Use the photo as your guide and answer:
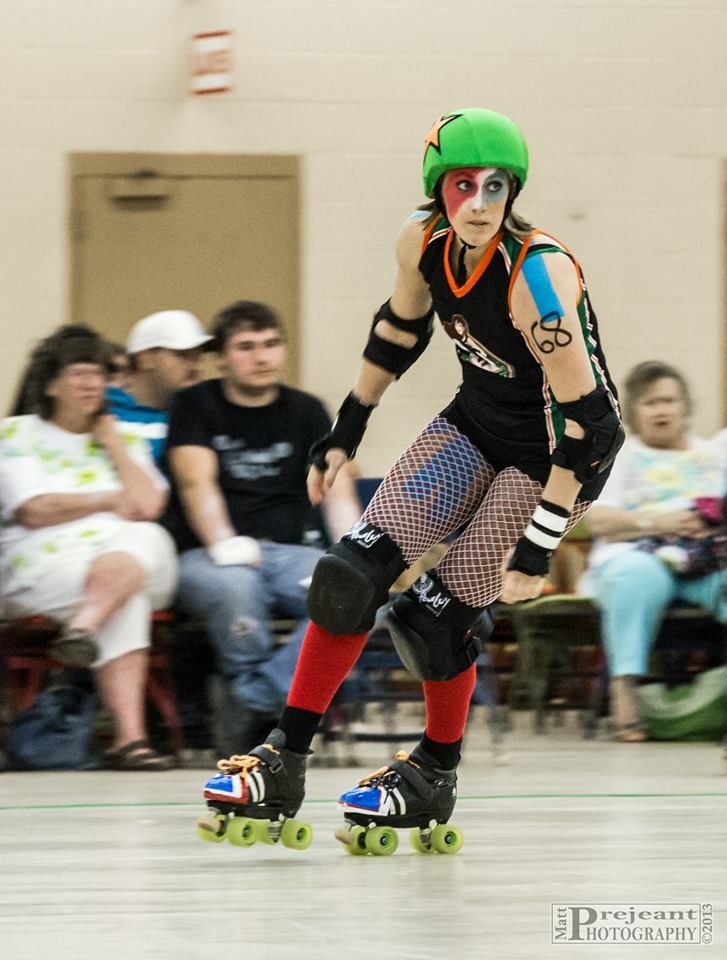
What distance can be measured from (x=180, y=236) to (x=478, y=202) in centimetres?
342

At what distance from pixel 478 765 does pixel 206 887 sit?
2.04 metres

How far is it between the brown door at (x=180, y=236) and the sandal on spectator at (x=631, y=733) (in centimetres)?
183

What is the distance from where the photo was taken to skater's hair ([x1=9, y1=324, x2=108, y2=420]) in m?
4.68

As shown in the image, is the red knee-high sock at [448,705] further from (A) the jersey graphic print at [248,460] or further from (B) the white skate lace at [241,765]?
(A) the jersey graphic print at [248,460]

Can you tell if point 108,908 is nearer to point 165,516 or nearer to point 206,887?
point 206,887

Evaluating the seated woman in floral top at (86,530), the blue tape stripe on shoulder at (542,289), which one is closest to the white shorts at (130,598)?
the seated woman in floral top at (86,530)

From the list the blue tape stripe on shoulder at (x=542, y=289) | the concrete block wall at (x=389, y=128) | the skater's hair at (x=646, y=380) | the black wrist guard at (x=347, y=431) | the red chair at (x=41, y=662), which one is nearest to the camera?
the blue tape stripe on shoulder at (x=542, y=289)

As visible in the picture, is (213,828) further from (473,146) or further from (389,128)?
(389,128)

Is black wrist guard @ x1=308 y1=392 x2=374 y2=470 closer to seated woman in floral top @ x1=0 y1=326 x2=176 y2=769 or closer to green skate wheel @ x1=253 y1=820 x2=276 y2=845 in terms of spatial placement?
green skate wheel @ x1=253 y1=820 x2=276 y2=845

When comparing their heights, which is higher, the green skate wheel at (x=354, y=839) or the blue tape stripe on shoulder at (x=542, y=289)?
the blue tape stripe on shoulder at (x=542, y=289)

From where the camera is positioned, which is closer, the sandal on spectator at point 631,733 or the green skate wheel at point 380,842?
the green skate wheel at point 380,842

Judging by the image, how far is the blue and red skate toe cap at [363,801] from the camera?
317 cm

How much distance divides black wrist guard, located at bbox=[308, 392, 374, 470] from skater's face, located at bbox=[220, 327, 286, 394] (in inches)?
56.6

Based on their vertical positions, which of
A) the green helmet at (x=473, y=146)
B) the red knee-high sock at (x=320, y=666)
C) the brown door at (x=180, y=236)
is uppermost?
the brown door at (x=180, y=236)
